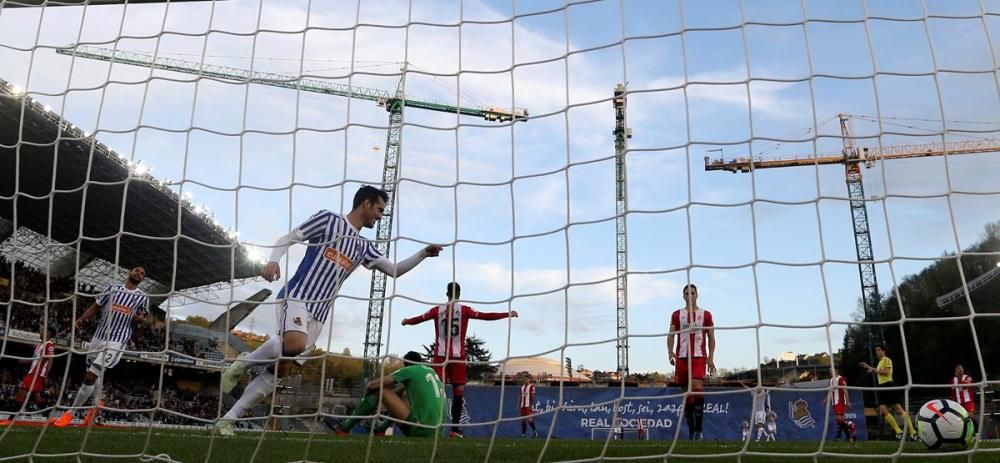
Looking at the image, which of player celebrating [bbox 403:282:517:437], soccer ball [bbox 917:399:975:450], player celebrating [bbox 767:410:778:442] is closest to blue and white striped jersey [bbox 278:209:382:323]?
player celebrating [bbox 403:282:517:437]

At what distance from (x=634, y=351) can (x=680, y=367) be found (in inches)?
143

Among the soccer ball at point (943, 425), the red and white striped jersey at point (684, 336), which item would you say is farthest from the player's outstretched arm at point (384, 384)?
the soccer ball at point (943, 425)

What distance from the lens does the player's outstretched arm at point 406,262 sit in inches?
185

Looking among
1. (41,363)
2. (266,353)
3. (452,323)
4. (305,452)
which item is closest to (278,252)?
(266,353)

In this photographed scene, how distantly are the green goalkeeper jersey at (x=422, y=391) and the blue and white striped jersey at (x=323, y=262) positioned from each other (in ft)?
3.53

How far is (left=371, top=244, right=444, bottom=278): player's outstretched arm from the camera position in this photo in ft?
15.4

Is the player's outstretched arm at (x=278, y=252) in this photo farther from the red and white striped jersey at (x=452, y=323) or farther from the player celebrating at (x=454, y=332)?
the red and white striped jersey at (x=452, y=323)

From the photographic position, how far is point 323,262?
491 cm

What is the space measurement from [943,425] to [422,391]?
426 cm

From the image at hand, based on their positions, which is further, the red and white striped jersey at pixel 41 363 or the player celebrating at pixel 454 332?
the player celebrating at pixel 454 332

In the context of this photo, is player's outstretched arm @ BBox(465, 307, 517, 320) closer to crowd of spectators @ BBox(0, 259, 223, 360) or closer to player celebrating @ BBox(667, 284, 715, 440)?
player celebrating @ BBox(667, 284, 715, 440)

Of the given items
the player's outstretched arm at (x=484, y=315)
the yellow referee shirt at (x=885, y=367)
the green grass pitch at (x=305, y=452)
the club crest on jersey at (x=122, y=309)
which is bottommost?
the green grass pitch at (x=305, y=452)

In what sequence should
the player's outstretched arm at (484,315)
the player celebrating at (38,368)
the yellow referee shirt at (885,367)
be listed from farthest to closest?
the yellow referee shirt at (885,367), the player's outstretched arm at (484,315), the player celebrating at (38,368)

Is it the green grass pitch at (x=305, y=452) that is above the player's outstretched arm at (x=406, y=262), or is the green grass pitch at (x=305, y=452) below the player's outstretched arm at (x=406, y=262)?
below
